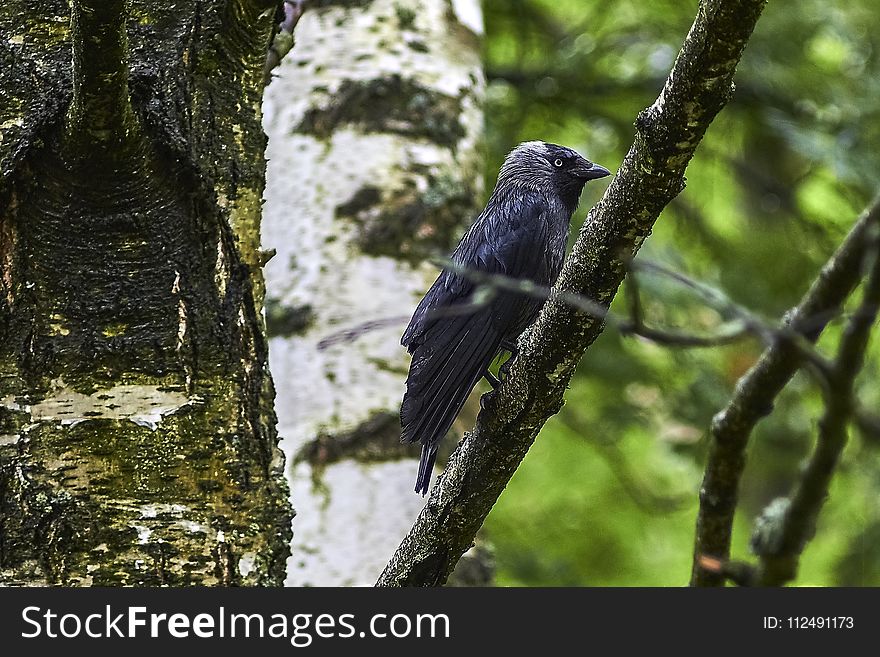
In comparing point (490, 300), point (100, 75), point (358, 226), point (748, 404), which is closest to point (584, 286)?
point (748, 404)

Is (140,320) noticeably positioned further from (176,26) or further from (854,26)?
(854,26)

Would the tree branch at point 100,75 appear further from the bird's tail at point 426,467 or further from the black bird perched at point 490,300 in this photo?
the bird's tail at point 426,467

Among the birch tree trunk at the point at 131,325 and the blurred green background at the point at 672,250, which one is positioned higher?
the blurred green background at the point at 672,250

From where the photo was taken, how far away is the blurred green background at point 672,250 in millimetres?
5395

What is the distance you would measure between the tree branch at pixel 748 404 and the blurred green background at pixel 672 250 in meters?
2.28

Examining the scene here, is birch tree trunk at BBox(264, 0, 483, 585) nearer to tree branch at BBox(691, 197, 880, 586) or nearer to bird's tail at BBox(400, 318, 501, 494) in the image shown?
bird's tail at BBox(400, 318, 501, 494)

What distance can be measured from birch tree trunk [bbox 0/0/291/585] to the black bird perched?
0.71 meters

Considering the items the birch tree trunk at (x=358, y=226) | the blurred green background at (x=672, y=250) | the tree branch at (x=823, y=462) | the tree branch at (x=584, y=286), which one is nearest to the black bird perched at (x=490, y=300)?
the birch tree trunk at (x=358, y=226)

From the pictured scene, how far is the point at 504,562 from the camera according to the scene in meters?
5.78

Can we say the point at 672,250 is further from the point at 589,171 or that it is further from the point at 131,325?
the point at 131,325

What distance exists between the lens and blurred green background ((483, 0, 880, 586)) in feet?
17.7

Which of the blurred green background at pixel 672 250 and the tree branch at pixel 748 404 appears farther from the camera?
the blurred green background at pixel 672 250

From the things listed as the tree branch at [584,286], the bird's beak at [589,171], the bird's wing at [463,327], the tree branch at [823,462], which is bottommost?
the tree branch at [823,462]

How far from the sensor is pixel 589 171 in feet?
13.1
